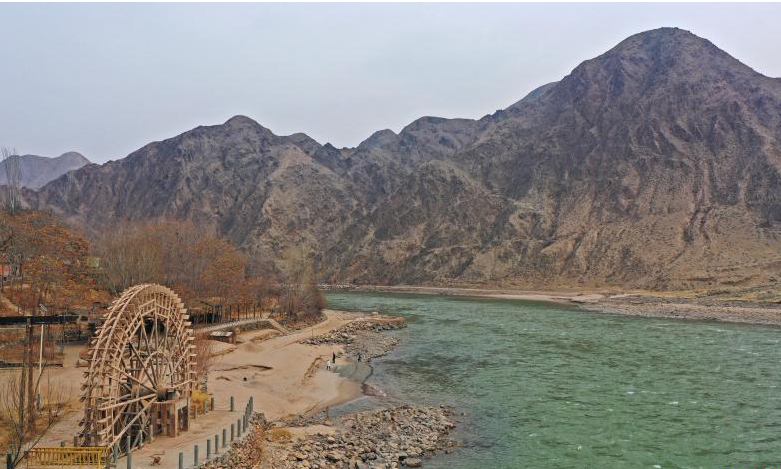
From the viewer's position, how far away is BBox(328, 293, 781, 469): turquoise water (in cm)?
2402

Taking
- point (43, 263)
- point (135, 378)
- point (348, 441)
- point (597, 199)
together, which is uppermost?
point (597, 199)

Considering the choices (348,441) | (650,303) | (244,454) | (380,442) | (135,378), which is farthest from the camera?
(650,303)

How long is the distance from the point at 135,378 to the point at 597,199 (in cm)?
14164

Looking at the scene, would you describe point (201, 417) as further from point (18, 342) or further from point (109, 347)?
point (18, 342)

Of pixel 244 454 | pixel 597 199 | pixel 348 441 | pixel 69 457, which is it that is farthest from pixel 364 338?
pixel 597 199

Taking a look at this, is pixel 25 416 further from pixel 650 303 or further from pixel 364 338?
pixel 650 303

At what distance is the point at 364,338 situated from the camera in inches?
2302

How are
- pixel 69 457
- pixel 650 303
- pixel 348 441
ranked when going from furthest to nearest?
pixel 650 303 < pixel 348 441 < pixel 69 457

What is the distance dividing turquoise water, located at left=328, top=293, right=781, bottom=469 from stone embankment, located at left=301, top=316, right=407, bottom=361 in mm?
1911

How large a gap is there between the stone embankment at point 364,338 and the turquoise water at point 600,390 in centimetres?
191

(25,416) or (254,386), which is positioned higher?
(25,416)

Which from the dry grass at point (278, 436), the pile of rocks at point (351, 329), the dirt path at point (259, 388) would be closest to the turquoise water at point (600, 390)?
the pile of rocks at point (351, 329)

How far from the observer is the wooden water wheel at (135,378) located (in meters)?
18.6

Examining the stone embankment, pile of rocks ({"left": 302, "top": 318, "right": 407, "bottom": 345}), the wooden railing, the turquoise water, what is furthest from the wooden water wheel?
pile of rocks ({"left": 302, "top": 318, "right": 407, "bottom": 345})
